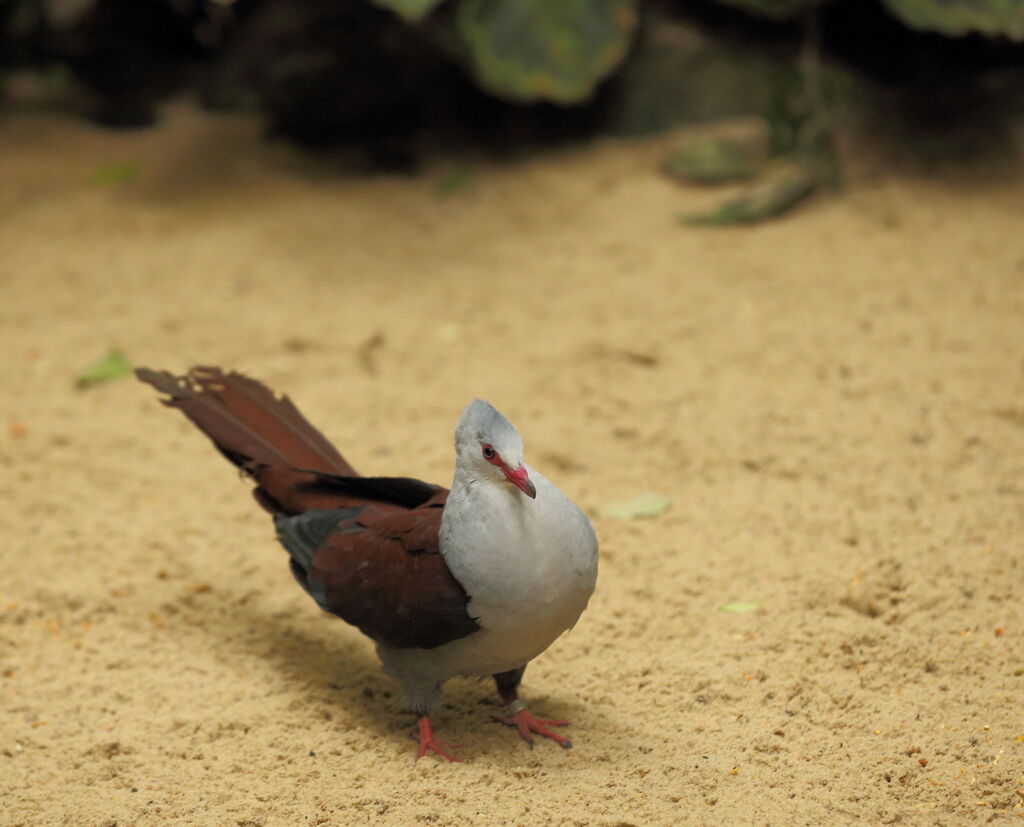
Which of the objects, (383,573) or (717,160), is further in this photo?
(717,160)

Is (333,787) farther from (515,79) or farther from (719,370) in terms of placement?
(515,79)

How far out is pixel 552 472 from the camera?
4043 mm

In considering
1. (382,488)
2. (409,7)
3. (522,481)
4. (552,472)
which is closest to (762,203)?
(409,7)

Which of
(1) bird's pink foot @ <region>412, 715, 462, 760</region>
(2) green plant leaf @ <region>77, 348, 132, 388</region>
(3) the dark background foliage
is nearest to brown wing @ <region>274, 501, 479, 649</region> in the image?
(1) bird's pink foot @ <region>412, 715, 462, 760</region>

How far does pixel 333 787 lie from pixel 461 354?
266 cm

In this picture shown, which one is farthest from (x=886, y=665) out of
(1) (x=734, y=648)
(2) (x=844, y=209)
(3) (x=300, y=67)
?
(3) (x=300, y=67)

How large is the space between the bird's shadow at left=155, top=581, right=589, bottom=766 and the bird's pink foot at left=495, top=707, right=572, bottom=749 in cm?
2

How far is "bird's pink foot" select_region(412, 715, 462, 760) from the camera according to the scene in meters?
2.67

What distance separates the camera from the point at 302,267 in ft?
19.1

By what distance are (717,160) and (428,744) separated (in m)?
4.37

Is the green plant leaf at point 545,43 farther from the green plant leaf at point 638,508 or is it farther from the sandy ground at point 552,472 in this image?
the green plant leaf at point 638,508


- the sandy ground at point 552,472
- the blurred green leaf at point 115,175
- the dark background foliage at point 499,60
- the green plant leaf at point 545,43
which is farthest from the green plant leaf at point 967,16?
the blurred green leaf at point 115,175

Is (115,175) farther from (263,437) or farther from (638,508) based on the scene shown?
(638,508)

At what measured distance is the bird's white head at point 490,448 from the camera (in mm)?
2400
